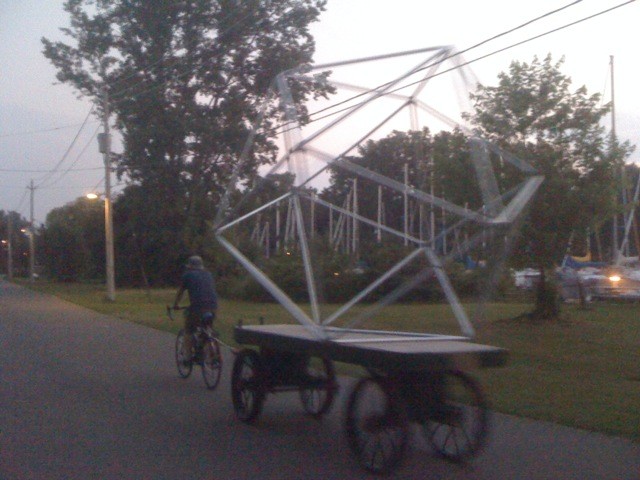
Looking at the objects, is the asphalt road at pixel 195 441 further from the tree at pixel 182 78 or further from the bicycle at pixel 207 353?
the tree at pixel 182 78

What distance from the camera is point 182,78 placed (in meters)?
41.1

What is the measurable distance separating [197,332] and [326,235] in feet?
9.73

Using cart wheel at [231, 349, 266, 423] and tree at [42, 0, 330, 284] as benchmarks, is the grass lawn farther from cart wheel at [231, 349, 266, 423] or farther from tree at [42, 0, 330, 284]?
tree at [42, 0, 330, 284]

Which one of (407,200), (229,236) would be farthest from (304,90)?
(407,200)

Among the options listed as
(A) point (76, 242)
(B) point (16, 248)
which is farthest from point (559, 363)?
(B) point (16, 248)

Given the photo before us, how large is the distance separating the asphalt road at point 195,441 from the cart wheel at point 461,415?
0.18 metres

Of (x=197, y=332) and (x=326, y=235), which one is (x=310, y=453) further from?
(x=197, y=332)

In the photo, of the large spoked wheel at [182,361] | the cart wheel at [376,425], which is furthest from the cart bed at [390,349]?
the large spoked wheel at [182,361]

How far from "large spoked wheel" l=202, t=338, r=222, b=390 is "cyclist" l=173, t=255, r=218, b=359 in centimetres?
42

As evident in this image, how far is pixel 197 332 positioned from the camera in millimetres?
11516

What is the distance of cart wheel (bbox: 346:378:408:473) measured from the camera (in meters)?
6.56

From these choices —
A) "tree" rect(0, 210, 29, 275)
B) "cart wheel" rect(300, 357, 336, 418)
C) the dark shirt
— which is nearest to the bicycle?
the dark shirt

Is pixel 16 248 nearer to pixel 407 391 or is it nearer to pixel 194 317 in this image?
pixel 194 317

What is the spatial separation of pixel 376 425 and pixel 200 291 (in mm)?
5195
